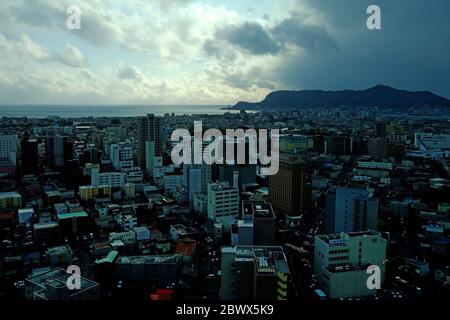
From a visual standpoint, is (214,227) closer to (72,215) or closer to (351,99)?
(72,215)

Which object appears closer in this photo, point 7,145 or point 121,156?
point 121,156

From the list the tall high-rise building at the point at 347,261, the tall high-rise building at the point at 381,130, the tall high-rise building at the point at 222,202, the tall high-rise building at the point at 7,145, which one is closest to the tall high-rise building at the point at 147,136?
the tall high-rise building at the point at 7,145

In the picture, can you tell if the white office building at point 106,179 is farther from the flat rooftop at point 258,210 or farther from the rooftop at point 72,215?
the flat rooftop at point 258,210

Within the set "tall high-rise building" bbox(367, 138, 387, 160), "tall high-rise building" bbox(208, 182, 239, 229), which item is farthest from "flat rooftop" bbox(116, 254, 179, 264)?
"tall high-rise building" bbox(367, 138, 387, 160)

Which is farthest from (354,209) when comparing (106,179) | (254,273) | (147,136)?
(147,136)

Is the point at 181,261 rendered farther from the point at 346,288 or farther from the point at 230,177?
the point at 230,177
